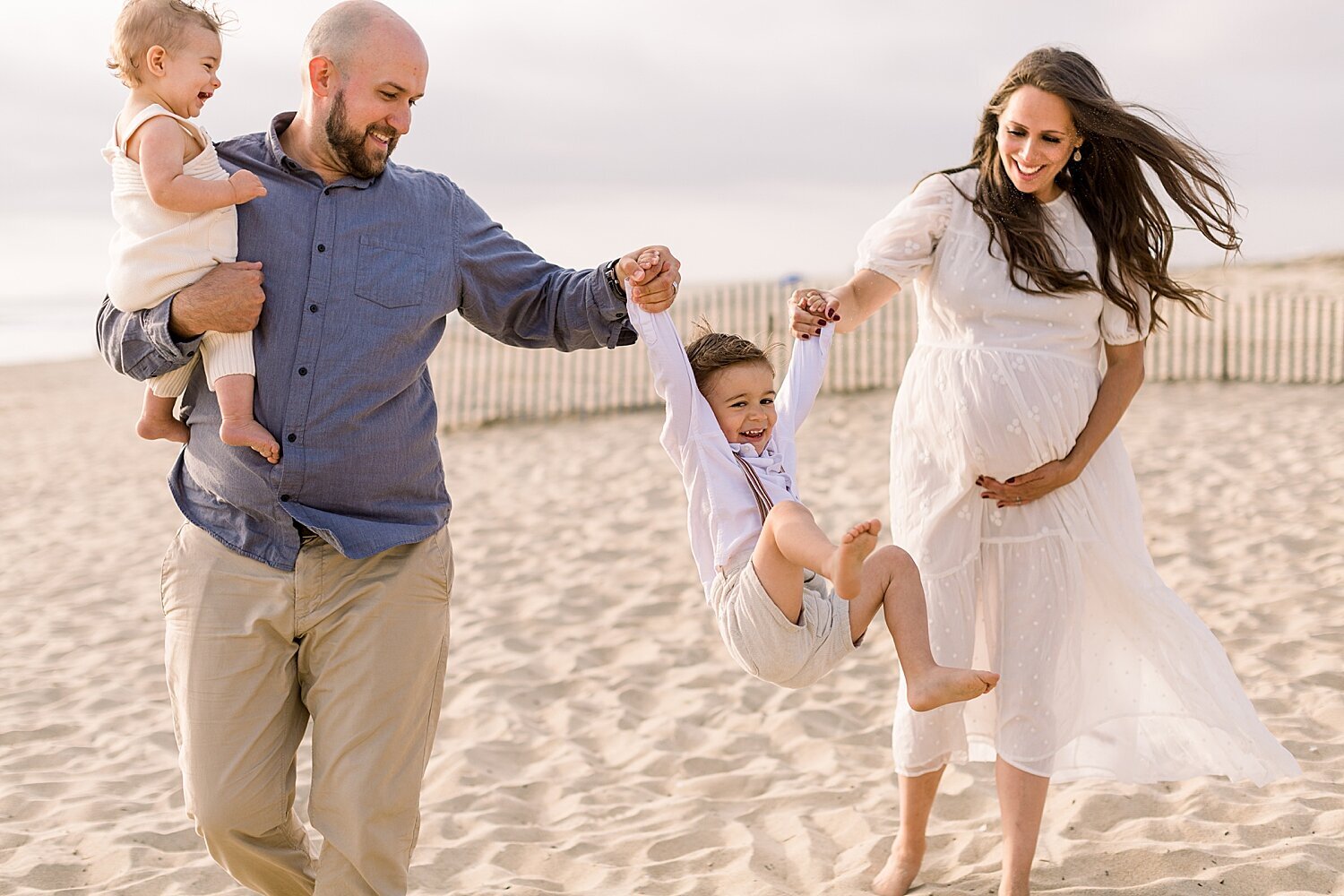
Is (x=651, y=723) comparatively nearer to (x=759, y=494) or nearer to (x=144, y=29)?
(x=759, y=494)

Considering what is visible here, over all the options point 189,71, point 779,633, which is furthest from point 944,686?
point 189,71

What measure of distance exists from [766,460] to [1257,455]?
7.78 meters

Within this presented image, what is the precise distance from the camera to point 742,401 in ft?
10.7

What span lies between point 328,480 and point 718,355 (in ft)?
3.34

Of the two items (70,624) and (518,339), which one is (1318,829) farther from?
(70,624)

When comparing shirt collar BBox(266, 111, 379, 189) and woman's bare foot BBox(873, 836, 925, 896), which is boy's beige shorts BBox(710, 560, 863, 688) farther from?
shirt collar BBox(266, 111, 379, 189)

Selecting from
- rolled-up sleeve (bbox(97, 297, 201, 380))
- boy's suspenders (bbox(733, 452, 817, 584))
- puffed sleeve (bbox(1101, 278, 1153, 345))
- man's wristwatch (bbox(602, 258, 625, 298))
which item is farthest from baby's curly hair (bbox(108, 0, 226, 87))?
puffed sleeve (bbox(1101, 278, 1153, 345))

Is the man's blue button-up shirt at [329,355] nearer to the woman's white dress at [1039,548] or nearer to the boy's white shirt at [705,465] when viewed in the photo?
the boy's white shirt at [705,465]

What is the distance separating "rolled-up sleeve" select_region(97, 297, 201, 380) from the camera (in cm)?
291

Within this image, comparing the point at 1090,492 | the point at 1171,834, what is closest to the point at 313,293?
the point at 1090,492

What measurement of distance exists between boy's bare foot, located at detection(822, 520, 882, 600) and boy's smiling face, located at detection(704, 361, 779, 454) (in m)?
0.50

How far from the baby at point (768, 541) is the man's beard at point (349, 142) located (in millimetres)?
683

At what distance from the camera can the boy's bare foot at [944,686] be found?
2943 mm

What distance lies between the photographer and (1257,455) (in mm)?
9773
